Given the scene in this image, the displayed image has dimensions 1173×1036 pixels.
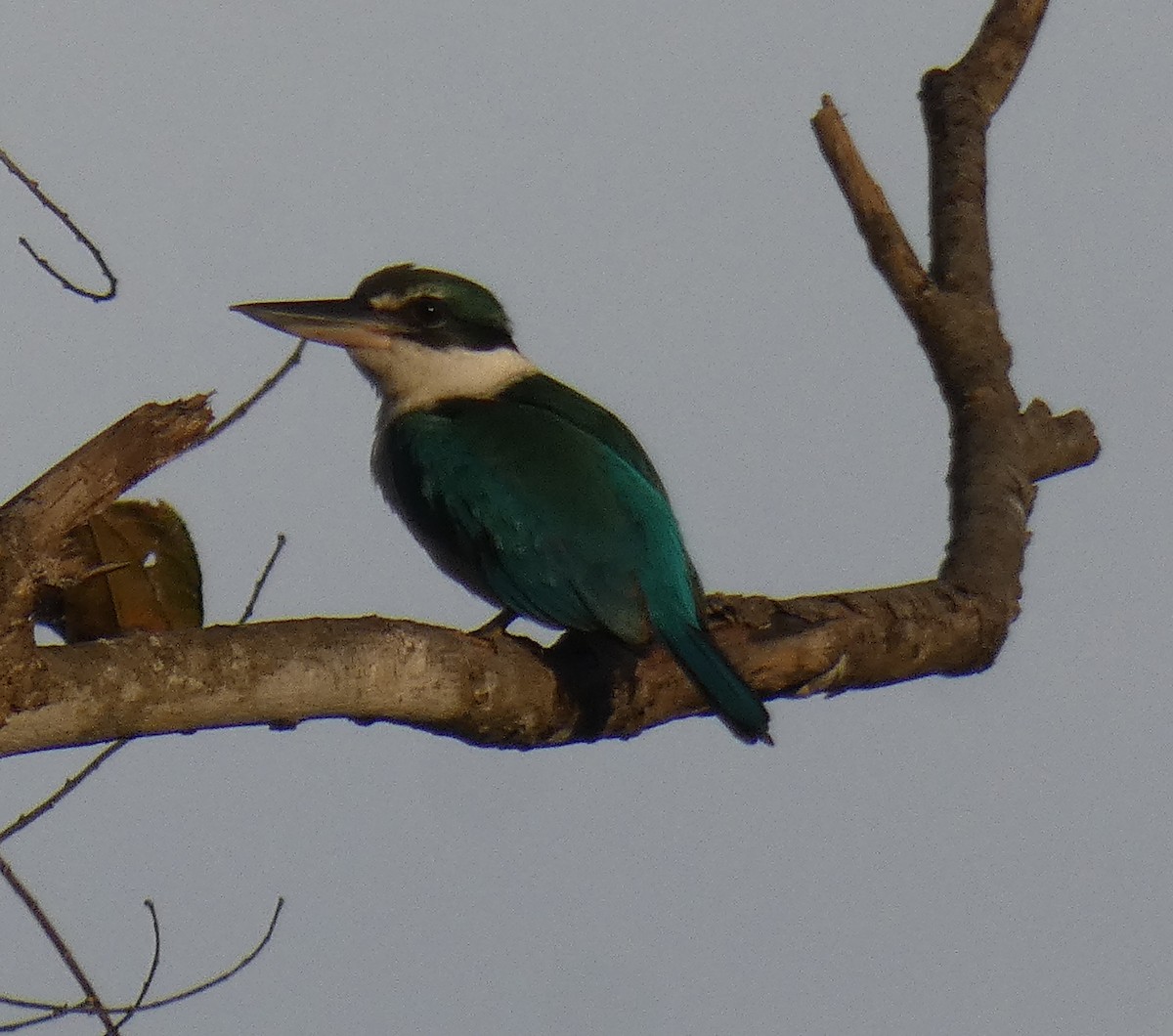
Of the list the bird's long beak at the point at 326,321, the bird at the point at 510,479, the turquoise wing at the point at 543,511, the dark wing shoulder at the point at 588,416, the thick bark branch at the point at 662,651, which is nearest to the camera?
the thick bark branch at the point at 662,651

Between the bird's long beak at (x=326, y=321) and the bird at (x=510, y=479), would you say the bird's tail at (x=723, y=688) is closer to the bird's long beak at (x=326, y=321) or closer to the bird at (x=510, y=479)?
the bird at (x=510, y=479)

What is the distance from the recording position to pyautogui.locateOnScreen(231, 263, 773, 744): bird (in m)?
4.35

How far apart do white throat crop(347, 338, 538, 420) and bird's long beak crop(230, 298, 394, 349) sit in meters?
0.04

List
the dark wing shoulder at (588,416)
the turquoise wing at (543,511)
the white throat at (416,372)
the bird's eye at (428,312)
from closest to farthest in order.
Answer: the turquoise wing at (543,511) < the dark wing shoulder at (588,416) < the white throat at (416,372) < the bird's eye at (428,312)

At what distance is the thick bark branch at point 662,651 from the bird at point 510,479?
16 cm

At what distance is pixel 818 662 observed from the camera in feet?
13.5

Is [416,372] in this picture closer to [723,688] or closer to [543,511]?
[543,511]

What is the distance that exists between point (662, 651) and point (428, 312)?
2.04 metres

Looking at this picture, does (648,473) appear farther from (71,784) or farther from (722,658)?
(71,784)

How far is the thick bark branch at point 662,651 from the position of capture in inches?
116

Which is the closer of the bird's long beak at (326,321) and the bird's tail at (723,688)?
the bird's tail at (723,688)

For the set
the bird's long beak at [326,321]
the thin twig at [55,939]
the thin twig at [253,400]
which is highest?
the bird's long beak at [326,321]

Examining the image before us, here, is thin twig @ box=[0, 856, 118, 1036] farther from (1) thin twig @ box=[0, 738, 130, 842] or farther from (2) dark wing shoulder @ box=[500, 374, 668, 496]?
(2) dark wing shoulder @ box=[500, 374, 668, 496]

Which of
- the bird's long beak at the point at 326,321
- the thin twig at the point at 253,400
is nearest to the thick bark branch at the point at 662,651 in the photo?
the thin twig at the point at 253,400
